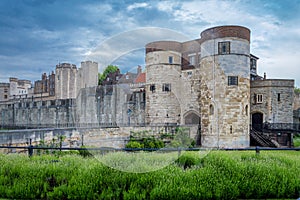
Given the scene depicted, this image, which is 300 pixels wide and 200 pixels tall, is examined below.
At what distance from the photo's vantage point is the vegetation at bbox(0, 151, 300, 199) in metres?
5.85

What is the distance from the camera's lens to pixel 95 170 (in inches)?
254

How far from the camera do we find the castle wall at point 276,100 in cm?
2525

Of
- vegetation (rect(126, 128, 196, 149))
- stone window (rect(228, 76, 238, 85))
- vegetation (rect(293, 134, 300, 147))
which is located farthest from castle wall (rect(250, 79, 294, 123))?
vegetation (rect(126, 128, 196, 149))

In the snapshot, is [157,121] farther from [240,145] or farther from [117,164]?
[117,164]

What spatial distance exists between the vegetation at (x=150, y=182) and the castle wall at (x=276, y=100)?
1964 cm

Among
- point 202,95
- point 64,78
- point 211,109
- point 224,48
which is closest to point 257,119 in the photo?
point 211,109

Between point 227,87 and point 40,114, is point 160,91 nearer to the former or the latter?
point 227,87

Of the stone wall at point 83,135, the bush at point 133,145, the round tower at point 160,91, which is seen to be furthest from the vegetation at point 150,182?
the round tower at point 160,91

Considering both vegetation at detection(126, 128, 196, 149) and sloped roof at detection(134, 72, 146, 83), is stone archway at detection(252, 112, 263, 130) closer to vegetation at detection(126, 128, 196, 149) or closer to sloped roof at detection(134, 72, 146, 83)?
vegetation at detection(126, 128, 196, 149)

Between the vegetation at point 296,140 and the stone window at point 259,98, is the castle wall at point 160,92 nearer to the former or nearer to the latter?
the stone window at point 259,98

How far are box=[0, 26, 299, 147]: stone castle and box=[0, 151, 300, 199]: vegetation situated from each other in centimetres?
654

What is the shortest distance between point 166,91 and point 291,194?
57.3ft

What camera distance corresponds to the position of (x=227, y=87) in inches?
768

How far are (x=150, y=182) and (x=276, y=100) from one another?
22525 millimetres
